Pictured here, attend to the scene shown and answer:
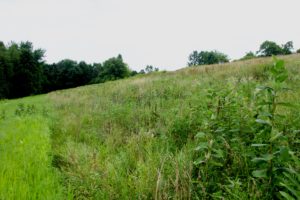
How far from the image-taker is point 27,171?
302 cm

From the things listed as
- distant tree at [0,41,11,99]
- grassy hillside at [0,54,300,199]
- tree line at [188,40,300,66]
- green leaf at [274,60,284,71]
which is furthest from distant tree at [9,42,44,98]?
green leaf at [274,60,284,71]

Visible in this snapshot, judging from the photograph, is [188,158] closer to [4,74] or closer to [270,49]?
[4,74]

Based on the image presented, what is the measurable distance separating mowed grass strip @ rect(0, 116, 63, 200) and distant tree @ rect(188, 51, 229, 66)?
6378 cm

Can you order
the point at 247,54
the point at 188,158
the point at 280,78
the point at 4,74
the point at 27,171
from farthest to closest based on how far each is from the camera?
the point at 247,54
the point at 4,74
the point at 27,171
the point at 188,158
the point at 280,78

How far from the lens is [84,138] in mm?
4613

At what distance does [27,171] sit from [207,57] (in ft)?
258

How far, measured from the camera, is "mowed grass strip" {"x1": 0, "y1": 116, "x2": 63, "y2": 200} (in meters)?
2.45

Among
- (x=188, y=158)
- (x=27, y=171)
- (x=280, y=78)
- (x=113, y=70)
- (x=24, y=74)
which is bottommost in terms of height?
(x=27, y=171)

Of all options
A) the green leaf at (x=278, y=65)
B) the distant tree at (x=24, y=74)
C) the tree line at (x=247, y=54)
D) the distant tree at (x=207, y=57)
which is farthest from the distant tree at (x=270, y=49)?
the green leaf at (x=278, y=65)

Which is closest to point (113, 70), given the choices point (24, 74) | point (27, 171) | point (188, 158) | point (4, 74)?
point (24, 74)

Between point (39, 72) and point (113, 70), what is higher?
point (39, 72)

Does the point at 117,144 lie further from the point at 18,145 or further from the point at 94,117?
the point at 94,117

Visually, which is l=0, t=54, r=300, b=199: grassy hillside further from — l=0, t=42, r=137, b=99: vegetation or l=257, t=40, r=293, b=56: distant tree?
l=257, t=40, r=293, b=56: distant tree

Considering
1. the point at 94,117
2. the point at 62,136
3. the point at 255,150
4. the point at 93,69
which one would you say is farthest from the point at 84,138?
the point at 93,69
